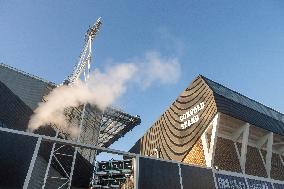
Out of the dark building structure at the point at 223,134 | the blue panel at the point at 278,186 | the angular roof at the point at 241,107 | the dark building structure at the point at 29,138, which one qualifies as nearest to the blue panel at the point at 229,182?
the dark building structure at the point at 223,134

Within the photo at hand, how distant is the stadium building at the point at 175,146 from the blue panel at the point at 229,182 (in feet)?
0.21

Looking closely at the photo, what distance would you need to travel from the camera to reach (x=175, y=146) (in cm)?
2622

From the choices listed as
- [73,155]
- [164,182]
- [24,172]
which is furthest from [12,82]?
[164,182]

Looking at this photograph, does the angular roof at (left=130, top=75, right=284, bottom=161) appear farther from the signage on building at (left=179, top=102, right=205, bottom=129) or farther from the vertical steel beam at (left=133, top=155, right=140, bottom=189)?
the vertical steel beam at (left=133, top=155, right=140, bottom=189)

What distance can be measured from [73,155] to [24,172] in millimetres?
8585

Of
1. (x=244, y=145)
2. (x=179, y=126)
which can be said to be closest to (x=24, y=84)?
(x=179, y=126)

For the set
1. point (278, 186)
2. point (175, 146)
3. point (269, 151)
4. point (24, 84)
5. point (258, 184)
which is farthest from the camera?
point (175, 146)

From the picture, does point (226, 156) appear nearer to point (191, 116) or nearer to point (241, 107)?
point (241, 107)

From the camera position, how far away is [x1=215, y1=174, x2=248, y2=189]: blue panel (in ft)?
56.5

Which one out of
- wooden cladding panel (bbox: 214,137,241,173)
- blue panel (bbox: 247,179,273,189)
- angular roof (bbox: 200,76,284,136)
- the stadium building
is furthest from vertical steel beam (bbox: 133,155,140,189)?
angular roof (bbox: 200,76,284,136)

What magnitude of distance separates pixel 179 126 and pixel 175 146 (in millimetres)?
1898

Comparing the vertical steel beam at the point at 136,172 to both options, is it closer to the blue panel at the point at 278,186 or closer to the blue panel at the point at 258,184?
the blue panel at the point at 258,184

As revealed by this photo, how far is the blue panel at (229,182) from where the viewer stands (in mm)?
17234

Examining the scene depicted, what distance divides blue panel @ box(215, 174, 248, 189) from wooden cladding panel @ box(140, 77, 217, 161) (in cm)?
553
